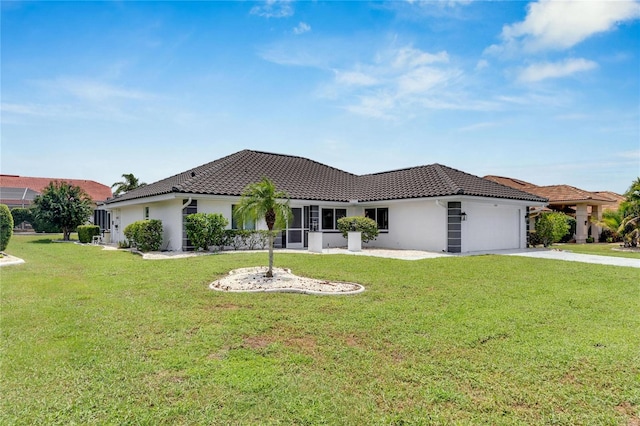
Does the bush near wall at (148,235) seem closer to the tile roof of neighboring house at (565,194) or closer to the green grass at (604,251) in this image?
the green grass at (604,251)

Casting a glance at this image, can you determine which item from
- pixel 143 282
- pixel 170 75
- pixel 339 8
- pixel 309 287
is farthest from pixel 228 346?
pixel 170 75

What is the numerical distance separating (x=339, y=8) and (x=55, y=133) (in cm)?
1215

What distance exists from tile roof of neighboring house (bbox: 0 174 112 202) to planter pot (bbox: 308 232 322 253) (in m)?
43.4

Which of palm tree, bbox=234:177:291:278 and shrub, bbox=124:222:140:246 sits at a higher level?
palm tree, bbox=234:177:291:278

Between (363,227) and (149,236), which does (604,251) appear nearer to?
(363,227)

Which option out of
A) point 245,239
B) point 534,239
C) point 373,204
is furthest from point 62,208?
point 534,239

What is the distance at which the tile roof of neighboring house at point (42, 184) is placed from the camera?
174 ft

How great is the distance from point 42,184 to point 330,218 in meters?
53.9

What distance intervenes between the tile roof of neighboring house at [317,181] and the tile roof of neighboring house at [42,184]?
121 ft

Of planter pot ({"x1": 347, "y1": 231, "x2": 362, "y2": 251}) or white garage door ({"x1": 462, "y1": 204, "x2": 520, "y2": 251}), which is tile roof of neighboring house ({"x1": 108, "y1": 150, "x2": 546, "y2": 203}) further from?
planter pot ({"x1": 347, "y1": 231, "x2": 362, "y2": 251})

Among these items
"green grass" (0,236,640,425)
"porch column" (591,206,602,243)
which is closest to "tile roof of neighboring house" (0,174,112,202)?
"green grass" (0,236,640,425)

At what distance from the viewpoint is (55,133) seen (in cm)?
1464

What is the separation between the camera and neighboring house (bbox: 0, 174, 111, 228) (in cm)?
4681

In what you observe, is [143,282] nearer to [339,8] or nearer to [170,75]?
[170,75]
